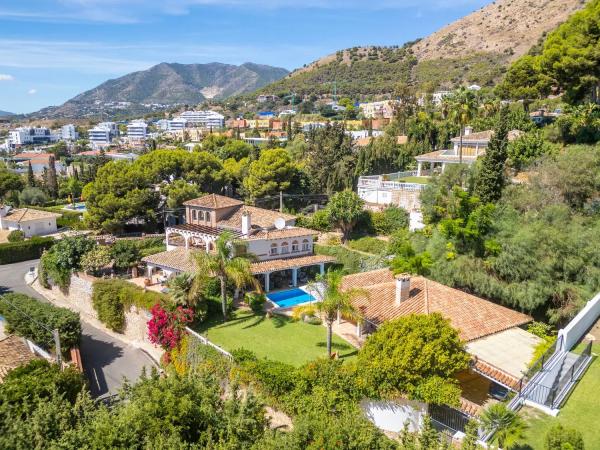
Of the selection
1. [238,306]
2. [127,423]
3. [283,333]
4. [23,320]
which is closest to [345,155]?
[238,306]

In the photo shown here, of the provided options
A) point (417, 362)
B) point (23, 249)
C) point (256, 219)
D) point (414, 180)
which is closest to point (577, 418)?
point (417, 362)

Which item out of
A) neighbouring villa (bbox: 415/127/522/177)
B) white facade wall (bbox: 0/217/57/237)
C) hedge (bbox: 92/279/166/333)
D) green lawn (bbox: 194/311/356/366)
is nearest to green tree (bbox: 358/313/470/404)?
green lawn (bbox: 194/311/356/366)

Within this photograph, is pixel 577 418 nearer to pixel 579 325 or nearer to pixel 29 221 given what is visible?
pixel 579 325

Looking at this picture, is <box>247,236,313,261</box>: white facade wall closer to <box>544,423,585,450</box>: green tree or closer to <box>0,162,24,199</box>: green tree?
<box>544,423,585,450</box>: green tree

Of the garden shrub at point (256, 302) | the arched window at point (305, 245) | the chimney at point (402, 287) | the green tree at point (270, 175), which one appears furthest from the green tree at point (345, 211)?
the chimney at point (402, 287)

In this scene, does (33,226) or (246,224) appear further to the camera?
(33,226)

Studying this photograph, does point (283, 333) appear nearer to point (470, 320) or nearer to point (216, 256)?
point (216, 256)
